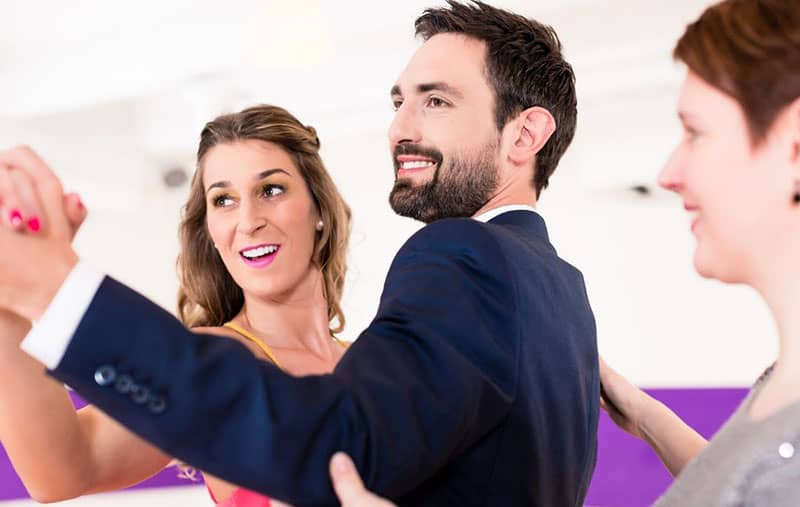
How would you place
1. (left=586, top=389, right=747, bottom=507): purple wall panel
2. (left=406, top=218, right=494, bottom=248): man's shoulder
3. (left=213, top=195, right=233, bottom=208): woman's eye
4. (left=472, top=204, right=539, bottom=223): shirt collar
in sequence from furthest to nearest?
(left=586, top=389, right=747, bottom=507): purple wall panel
(left=213, top=195, right=233, bottom=208): woman's eye
(left=472, top=204, right=539, bottom=223): shirt collar
(left=406, top=218, right=494, bottom=248): man's shoulder

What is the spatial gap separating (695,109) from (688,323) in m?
3.82

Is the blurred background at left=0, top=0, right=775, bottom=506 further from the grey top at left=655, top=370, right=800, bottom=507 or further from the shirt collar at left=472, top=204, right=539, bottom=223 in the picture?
the grey top at left=655, top=370, right=800, bottom=507

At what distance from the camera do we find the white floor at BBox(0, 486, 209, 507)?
16.3 ft

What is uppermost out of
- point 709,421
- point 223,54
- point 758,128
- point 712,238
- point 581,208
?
point 223,54

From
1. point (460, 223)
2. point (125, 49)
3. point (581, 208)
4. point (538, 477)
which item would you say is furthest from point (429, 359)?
point (125, 49)

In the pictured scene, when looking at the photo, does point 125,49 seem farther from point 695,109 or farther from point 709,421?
point 695,109

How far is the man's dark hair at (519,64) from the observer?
4.94 ft

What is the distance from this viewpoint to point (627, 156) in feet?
15.3

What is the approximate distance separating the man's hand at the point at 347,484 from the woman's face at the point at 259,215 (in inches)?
45.7

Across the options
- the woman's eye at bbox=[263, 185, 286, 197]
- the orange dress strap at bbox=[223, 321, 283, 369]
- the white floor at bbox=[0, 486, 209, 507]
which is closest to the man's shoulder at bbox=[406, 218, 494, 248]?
the orange dress strap at bbox=[223, 321, 283, 369]

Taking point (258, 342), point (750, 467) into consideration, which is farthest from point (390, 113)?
point (750, 467)

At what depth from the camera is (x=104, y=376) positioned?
0.77 meters

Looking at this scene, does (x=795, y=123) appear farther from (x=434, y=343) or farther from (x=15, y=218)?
(x=15, y=218)

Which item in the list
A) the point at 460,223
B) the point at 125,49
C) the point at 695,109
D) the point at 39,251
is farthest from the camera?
the point at 125,49
